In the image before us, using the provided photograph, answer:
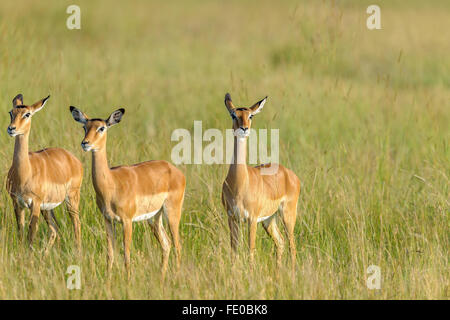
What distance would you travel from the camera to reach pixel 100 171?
4547 millimetres

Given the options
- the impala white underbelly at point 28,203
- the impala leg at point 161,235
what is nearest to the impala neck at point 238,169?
the impala leg at point 161,235

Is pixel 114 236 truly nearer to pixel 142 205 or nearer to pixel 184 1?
pixel 142 205

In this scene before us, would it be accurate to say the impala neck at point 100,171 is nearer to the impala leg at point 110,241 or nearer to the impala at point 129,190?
the impala at point 129,190

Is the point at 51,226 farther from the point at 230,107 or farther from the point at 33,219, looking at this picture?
the point at 230,107

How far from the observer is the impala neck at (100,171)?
452 cm

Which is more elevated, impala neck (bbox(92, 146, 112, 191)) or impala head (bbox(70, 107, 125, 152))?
impala head (bbox(70, 107, 125, 152))

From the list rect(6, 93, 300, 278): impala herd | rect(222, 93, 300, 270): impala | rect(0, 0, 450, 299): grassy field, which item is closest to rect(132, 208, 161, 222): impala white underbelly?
rect(6, 93, 300, 278): impala herd

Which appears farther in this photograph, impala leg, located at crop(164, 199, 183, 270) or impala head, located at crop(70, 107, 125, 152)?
impala leg, located at crop(164, 199, 183, 270)

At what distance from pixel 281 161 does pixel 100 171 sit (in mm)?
3055

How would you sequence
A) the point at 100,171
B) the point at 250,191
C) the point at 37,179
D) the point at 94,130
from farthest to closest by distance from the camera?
1. the point at 37,179
2. the point at 250,191
3. the point at 100,171
4. the point at 94,130

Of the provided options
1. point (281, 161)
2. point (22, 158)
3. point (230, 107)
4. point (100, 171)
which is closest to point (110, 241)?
point (100, 171)

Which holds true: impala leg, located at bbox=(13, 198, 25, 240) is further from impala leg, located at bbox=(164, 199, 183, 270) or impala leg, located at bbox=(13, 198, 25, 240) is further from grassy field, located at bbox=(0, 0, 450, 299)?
impala leg, located at bbox=(164, 199, 183, 270)

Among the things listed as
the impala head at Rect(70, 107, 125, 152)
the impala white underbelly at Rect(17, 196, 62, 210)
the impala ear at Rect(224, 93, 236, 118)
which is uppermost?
the impala ear at Rect(224, 93, 236, 118)

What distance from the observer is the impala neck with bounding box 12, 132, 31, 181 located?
15.9 feet
